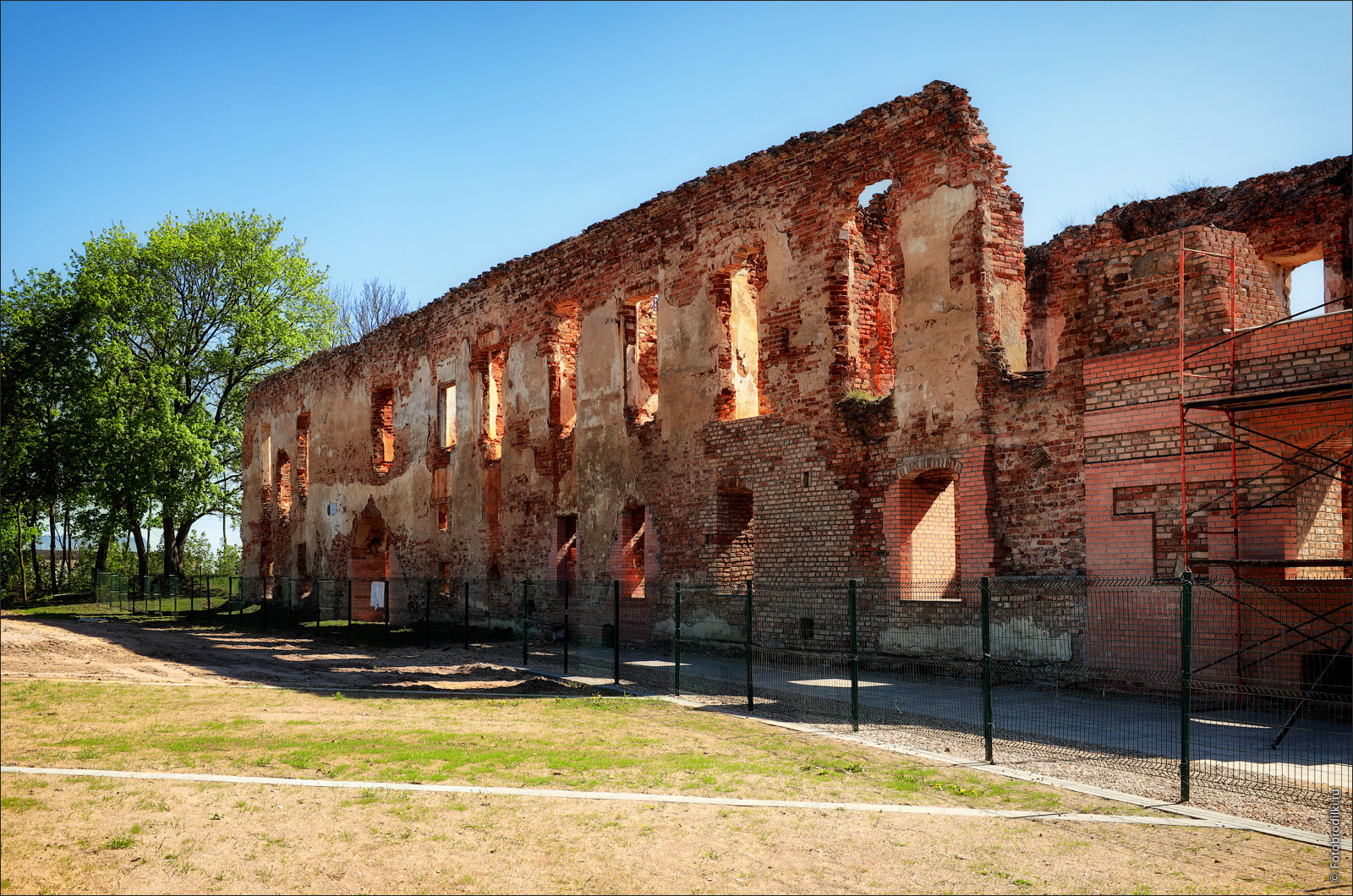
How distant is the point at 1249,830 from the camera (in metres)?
7.07

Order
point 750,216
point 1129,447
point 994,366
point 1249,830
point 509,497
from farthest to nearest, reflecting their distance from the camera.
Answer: point 509,497
point 750,216
point 994,366
point 1129,447
point 1249,830

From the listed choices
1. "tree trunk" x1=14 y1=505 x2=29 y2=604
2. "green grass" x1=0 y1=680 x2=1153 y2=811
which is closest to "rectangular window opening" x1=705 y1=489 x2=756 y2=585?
"green grass" x1=0 y1=680 x2=1153 y2=811

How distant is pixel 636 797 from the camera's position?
7.98 m

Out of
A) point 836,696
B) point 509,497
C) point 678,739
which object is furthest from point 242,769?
point 509,497

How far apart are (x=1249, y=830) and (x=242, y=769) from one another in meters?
7.31

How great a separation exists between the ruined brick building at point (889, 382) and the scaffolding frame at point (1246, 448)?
6cm

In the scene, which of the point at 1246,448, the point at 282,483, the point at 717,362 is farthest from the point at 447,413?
the point at 1246,448

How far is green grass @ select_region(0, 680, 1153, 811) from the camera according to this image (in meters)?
8.30

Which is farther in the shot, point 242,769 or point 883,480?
point 883,480

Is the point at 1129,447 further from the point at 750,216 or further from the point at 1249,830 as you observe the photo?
the point at 750,216

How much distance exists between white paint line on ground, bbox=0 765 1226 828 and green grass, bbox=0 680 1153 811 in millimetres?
192

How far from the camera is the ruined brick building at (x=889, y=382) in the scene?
40.1 ft

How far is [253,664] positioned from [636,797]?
1216 cm

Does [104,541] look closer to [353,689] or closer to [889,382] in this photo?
[353,689]
